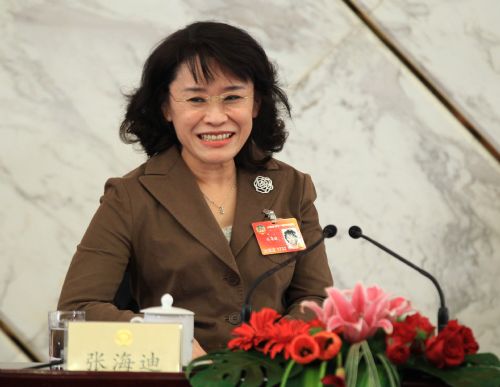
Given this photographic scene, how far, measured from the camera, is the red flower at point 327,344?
4.64ft

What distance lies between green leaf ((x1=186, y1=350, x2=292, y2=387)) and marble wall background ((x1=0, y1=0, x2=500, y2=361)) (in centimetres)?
204

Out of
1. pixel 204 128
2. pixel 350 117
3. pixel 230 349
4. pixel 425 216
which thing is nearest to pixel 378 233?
pixel 425 216

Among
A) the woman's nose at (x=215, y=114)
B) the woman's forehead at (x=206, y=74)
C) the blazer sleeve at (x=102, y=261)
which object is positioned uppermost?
the woman's forehead at (x=206, y=74)

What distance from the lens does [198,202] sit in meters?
2.38

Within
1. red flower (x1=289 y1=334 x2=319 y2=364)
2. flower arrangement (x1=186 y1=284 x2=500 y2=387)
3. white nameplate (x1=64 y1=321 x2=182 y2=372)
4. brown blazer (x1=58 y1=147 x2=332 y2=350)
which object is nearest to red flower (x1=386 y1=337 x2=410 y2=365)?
flower arrangement (x1=186 y1=284 x2=500 y2=387)

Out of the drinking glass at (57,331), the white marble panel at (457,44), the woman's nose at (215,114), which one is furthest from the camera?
the white marble panel at (457,44)

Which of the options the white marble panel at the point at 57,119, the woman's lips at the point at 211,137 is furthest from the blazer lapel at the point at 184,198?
the white marble panel at the point at 57,119

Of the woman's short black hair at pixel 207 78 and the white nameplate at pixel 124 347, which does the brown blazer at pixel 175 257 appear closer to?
the woman's short black hair at pixel 207 78

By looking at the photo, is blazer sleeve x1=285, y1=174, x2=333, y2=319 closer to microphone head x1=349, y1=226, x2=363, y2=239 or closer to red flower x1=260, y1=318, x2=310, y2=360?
microphone head x1=349, y1=226, x2=363, y2=239

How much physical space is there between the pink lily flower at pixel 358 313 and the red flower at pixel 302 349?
40 mm

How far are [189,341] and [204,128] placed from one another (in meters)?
0.67

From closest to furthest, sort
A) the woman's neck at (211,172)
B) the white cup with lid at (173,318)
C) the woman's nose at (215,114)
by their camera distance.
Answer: the white cup with lid at (173,318) → the woman's nose at (215,114) → the woman's neck at (211,172)

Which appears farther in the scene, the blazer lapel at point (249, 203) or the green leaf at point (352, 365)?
the blazer lapel at point (249, 203)

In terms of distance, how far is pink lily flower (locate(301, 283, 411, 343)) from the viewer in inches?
56.9
